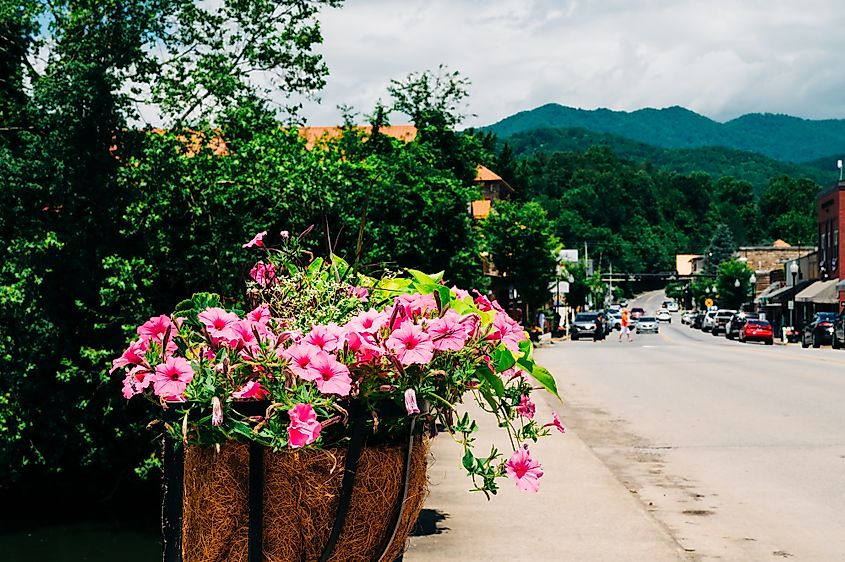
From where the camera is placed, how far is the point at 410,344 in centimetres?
273

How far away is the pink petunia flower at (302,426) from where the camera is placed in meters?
2.55

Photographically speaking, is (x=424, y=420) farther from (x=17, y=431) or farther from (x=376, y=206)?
(x=376, y=206)

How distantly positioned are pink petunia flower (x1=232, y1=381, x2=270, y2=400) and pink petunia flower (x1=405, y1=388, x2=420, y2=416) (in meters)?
0.37

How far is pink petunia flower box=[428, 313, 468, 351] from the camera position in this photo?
2.80 m

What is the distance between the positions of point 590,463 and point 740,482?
5.27 feet

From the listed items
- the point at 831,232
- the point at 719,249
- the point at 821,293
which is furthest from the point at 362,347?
the point at 719,249

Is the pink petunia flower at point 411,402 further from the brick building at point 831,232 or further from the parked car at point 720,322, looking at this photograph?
the parked car at point 720,322

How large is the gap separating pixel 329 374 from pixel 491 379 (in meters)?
0.59

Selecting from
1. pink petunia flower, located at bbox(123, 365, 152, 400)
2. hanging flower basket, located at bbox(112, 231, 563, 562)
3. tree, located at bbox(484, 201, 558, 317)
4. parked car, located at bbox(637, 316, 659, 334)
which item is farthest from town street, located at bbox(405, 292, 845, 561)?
parked car, located at bbox(637, 316, 659, 334)

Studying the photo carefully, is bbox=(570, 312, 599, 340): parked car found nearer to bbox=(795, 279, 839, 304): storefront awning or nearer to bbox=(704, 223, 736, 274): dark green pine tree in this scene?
bbox=(795, 279, 839, 304): storefront awning

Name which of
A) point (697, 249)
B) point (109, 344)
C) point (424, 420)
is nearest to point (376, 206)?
point (109, 344)

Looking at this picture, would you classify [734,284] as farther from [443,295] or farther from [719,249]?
[443,295]

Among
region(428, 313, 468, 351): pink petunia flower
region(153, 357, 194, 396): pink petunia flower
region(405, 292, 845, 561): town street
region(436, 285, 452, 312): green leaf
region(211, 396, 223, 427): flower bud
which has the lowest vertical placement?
region(405, 292, 845, 561): town street

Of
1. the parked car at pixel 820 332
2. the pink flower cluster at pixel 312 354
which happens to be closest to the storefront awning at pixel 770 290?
the parked car at pixel 820 332
